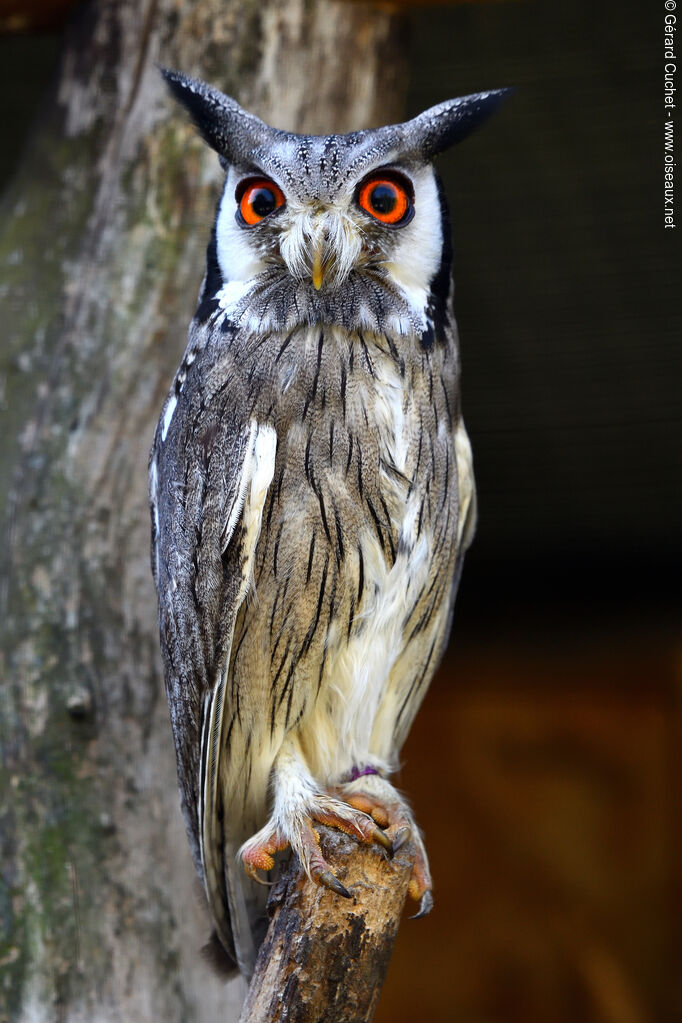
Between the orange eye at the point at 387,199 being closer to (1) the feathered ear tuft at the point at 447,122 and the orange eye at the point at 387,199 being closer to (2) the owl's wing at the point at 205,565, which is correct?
(1) the feathered ear tuft at the point at 447,122

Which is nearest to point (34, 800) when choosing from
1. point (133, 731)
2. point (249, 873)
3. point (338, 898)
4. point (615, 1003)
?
point (133, 731)

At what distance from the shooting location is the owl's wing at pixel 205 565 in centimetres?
163

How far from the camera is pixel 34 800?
2.08 meters

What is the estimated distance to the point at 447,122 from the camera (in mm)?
1662

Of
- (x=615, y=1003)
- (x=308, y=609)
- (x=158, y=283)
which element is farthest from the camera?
(x=615, y=1003)

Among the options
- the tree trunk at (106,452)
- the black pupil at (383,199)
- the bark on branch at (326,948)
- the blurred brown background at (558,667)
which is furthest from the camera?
the blurred brown background at (558,667)

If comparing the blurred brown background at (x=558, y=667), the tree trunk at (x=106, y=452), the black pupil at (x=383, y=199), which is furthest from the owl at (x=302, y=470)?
the blurred brown background at (x=558, y=667)

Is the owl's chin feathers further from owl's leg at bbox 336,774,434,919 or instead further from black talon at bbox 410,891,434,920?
black talon at bbox 410,891,434,920

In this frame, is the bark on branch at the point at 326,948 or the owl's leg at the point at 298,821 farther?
the owl's leg at the point at 298,821

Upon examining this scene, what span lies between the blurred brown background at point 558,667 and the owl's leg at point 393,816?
158 centimetres

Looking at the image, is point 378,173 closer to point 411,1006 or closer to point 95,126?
point 95,126

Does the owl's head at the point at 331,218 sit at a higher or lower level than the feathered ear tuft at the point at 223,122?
lower

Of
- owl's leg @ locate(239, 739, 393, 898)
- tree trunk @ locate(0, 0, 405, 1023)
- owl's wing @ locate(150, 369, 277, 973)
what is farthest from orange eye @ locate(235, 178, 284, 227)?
owl's leg @ locate(239, 739, 393, 898)

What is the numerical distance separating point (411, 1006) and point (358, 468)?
3.28 m
